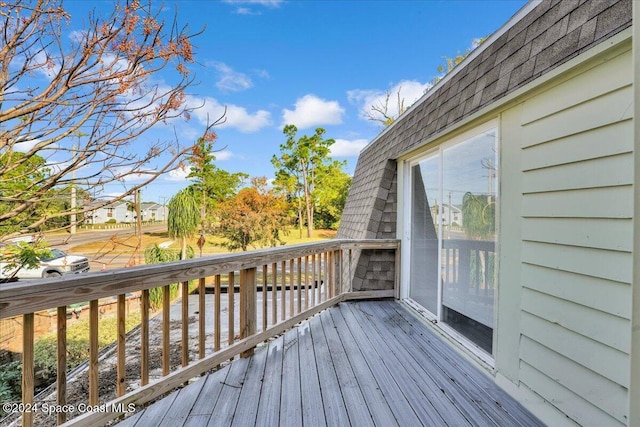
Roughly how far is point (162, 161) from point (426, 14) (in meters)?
7.89

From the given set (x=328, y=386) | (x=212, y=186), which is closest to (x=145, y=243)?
(x=328, y=386)

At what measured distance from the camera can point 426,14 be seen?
7.75 m

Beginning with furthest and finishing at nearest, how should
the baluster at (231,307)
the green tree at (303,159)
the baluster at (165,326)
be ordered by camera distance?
the green tree at (303,159)
the baluster at (231,307)
the baluster at (165,326)

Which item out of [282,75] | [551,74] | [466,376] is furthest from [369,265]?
[282,75]

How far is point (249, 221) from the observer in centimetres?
1151

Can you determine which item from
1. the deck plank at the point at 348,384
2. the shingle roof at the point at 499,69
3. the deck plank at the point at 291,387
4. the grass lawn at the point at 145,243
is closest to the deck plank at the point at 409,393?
the deck plank at the point at 348,384

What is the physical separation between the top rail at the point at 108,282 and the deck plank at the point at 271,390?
31.4 inches

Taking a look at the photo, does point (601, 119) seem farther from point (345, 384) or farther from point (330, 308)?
point (330, 308)

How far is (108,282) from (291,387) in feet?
4.49

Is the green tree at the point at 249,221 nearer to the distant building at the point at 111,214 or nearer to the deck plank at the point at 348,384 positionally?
the distant building at the point at 111,214

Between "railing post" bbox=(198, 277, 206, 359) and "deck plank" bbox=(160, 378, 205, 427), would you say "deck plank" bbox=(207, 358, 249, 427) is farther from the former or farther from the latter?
"railing post" bbox=(198, 277, 206, 359)

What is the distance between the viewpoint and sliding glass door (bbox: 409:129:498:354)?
253cm

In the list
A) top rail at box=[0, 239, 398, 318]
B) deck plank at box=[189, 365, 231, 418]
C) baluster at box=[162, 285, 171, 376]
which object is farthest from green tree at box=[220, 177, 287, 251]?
baluster at box=[162, 285, 171, 376]

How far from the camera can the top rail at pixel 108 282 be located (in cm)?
130
